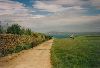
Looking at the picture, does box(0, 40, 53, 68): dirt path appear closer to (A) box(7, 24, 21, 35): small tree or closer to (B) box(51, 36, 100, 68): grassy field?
(B) box(51, 36, 100, 68): grassy field

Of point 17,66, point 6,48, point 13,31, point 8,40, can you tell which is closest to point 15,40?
point 8,40

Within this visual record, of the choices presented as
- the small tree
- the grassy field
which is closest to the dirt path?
the grassy field

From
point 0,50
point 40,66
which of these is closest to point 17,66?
point 40,66

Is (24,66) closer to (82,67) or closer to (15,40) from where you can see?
(82,67)

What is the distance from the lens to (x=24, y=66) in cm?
2017

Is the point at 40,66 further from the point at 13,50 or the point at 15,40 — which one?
the point at 15,40

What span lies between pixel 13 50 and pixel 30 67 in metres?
13.4

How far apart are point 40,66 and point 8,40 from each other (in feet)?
47.8

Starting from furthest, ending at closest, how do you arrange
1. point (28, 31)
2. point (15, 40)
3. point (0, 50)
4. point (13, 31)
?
point (28, 31) → point (13, 31) → point (15, 40) → point (0, 50)

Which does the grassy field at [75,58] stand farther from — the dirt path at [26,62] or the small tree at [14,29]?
the small tree at [14,29]

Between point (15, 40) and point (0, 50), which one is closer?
point (0, 50)

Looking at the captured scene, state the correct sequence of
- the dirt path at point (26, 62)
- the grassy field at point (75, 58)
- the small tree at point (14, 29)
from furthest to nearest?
the small tree at point (14, 29) → the grassy field at point (75, 58) → the dirt path at point (26, 62)

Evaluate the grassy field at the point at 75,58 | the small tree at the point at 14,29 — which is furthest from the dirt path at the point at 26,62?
the small tree at the point at 14,29

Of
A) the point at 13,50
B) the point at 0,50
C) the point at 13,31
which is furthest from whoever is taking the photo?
the point at 13,31
